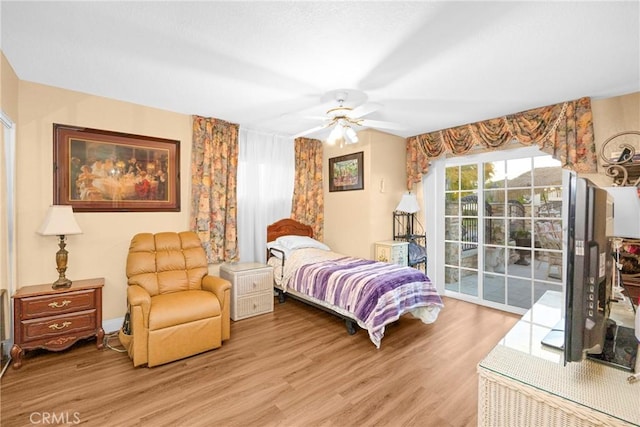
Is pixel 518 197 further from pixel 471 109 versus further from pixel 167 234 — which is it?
pixel 167 234

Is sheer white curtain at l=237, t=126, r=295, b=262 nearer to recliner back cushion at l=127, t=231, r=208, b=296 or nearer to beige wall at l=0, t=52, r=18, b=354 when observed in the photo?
recliner back cushion at l=127, t=231, r=208, b=296

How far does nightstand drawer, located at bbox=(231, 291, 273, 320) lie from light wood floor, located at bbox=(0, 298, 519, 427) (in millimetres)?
340

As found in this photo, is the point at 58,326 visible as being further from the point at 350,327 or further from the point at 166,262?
the point at 350,327

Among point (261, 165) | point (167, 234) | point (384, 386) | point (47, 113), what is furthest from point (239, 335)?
point (47, 113)

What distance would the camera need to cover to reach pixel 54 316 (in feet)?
8.07

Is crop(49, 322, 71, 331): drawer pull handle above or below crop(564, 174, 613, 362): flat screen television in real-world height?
below

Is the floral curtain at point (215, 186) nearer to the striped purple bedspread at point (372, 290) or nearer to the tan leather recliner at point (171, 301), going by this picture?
the tan leather recliner at point (171, 301)

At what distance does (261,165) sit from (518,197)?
3.42 meters

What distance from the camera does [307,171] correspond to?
4723 millimetres

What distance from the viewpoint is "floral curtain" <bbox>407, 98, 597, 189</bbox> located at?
2979 mm

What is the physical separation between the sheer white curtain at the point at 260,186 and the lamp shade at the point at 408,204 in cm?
169

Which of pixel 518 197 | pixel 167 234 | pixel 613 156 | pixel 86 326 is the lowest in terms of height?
pixel 86 326

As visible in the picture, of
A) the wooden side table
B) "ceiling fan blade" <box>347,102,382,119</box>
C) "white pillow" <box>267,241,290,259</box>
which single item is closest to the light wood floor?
the wooden side table

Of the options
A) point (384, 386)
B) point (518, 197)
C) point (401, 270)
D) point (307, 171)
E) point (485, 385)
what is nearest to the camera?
point (485, 385)
